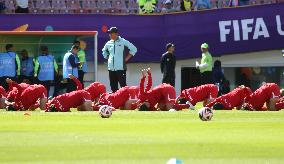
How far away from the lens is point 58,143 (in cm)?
1425

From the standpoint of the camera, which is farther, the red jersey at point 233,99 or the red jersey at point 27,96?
the red jersey at point 27,96

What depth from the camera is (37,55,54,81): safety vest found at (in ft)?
105

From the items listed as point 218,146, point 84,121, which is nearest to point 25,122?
point 84,121

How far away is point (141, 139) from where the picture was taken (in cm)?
1509

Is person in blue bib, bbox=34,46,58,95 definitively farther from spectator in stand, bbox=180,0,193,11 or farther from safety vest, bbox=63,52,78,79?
spectator in stand, bbox=180,0,193,11

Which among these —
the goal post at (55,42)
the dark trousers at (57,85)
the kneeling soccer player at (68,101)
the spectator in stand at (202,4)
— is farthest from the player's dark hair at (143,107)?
the spectator in stand at (202,4)

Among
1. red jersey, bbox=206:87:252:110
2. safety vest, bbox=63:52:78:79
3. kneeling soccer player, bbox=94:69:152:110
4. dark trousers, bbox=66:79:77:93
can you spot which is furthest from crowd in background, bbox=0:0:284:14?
red jersey, bbox=206:87:252:110

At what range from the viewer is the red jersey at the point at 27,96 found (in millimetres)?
25094

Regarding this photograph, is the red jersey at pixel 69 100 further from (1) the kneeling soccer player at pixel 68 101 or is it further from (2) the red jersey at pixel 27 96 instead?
(2) the red jersey at pixel 27 96

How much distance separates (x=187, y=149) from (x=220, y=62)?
23.2 meters

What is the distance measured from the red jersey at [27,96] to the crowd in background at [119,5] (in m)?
11.6

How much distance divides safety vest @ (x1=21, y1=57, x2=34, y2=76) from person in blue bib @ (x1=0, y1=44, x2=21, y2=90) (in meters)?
0.70

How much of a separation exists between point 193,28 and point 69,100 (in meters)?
13.1

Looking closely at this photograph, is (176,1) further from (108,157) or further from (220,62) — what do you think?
(108,157)
